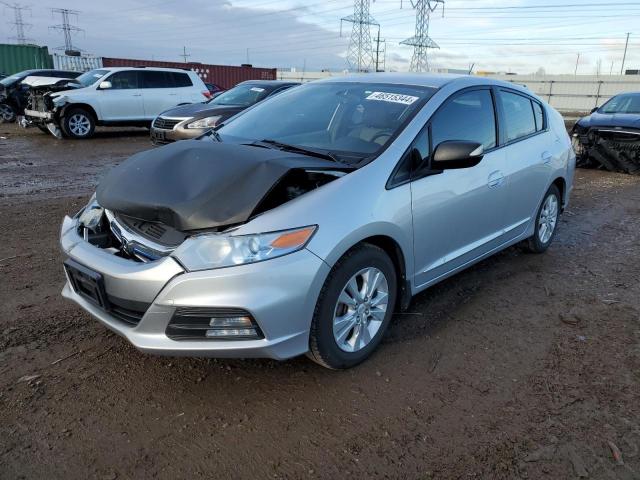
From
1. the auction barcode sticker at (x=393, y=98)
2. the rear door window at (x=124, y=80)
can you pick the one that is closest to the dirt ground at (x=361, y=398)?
the auction barcode sticker at (x=393, y=98)

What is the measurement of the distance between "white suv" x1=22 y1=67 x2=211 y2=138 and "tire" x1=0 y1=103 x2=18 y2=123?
275 centimetres

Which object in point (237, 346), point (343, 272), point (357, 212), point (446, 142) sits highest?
point (446, 142)

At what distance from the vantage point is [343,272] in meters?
2.73

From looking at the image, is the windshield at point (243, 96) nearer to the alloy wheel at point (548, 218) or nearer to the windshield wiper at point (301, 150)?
the alloy wheel at point (548, 218)

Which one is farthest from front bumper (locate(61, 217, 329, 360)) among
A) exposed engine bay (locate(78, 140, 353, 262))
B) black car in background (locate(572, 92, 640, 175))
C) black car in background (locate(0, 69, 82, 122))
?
black car in background (locate(0, 69, 82, 122))

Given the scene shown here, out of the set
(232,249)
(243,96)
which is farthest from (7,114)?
(232,249)

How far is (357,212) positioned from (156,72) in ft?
42.4

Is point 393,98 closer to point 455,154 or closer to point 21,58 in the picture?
point 455,154

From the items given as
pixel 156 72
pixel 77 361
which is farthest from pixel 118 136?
pixel 77 361

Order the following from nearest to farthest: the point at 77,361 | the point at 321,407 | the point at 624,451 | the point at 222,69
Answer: the point at 624,451 → the point at 321,407 → the point at 77,361 → the point at 222,69

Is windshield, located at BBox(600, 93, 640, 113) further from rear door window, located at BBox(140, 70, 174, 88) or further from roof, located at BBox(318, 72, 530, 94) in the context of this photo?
rear door window, located at BBox(140, 70, 174, 88)

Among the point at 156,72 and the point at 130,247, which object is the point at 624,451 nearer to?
the point at 130,247

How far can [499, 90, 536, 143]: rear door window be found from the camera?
4.22 meters

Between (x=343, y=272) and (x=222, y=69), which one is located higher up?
(x=222, y=69)
